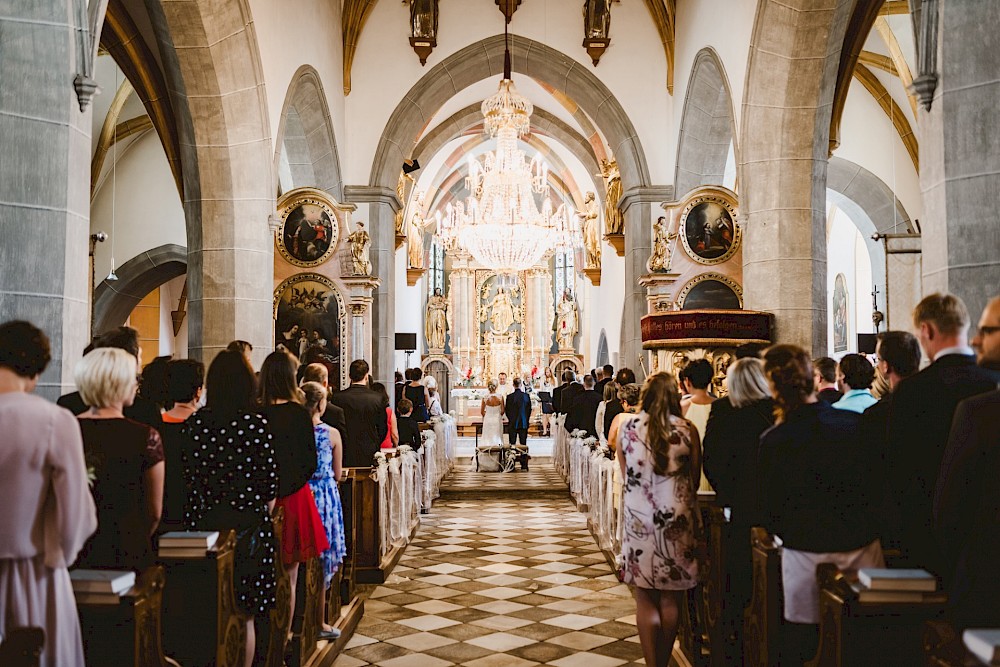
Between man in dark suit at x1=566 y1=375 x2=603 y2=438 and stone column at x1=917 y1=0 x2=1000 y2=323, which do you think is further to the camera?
man in dark suit at x1=566 y1=375 x2=603 y2=438

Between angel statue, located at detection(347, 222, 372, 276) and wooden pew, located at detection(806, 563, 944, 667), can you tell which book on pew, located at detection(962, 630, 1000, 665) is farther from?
angel statue, located at detection(347, 222, 372, 276)

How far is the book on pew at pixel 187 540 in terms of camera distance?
299 cm

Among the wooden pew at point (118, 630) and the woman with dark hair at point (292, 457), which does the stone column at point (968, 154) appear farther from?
the wooden pew at point (118, 630)

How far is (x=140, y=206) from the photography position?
15188 millimetres

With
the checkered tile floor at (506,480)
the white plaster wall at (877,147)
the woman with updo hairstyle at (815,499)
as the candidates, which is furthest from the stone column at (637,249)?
the woman with updo hairstyle at (815,499)

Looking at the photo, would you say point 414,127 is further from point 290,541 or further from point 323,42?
point 290,541

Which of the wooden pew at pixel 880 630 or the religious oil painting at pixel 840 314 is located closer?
the wooden pew at pixel 880 630

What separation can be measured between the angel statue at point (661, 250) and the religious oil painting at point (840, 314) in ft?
28.0

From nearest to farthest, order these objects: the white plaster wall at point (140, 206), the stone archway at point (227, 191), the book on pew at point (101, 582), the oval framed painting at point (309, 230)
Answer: the book on pew at point (101, 582)
the stone archway at point (227, 191)
the oval framed painting at point (309, 230)
the white plaster wall at point (140, 206)

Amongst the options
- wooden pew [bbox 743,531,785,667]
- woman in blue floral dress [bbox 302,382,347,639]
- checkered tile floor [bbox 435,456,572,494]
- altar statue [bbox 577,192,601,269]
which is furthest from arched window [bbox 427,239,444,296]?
wooden pew [bbox 743,531,785,667]

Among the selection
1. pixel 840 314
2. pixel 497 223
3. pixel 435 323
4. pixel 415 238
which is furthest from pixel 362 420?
pixel 435 323

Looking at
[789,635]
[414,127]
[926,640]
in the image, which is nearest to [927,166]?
[789,635]

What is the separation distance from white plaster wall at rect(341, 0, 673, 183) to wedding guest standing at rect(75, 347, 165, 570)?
1127 centimetres

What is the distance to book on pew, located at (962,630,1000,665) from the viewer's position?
5.58 ft
